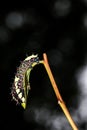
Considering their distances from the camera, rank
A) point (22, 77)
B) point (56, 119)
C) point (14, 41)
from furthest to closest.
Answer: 1. point (56, 119)
2. point (14, 41)
3. point (22, 77)

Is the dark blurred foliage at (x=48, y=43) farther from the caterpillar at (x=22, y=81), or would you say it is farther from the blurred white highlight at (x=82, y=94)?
the caterpillar at (x=22, y=81)

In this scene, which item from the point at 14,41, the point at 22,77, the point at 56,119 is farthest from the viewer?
the point at 56,119

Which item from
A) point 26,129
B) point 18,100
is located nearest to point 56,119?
point 26,129

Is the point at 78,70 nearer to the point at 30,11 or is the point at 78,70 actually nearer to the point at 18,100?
the point at 30,11

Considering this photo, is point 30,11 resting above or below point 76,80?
above

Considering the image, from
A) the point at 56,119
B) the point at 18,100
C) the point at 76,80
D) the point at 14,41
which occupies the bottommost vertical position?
Result: the point at 18,100

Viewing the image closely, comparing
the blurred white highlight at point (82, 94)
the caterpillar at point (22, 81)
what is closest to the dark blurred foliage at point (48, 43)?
the blurred white highlight at point (82, 94)

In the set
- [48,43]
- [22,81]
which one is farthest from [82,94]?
[22,81]

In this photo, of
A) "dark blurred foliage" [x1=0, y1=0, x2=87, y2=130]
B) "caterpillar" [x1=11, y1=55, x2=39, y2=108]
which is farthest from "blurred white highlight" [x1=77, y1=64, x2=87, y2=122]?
"caterpillar" [x1=11, y1=55, x2=39, y2=108]

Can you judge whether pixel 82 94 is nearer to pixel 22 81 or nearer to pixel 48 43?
Result: pixel 48 43
